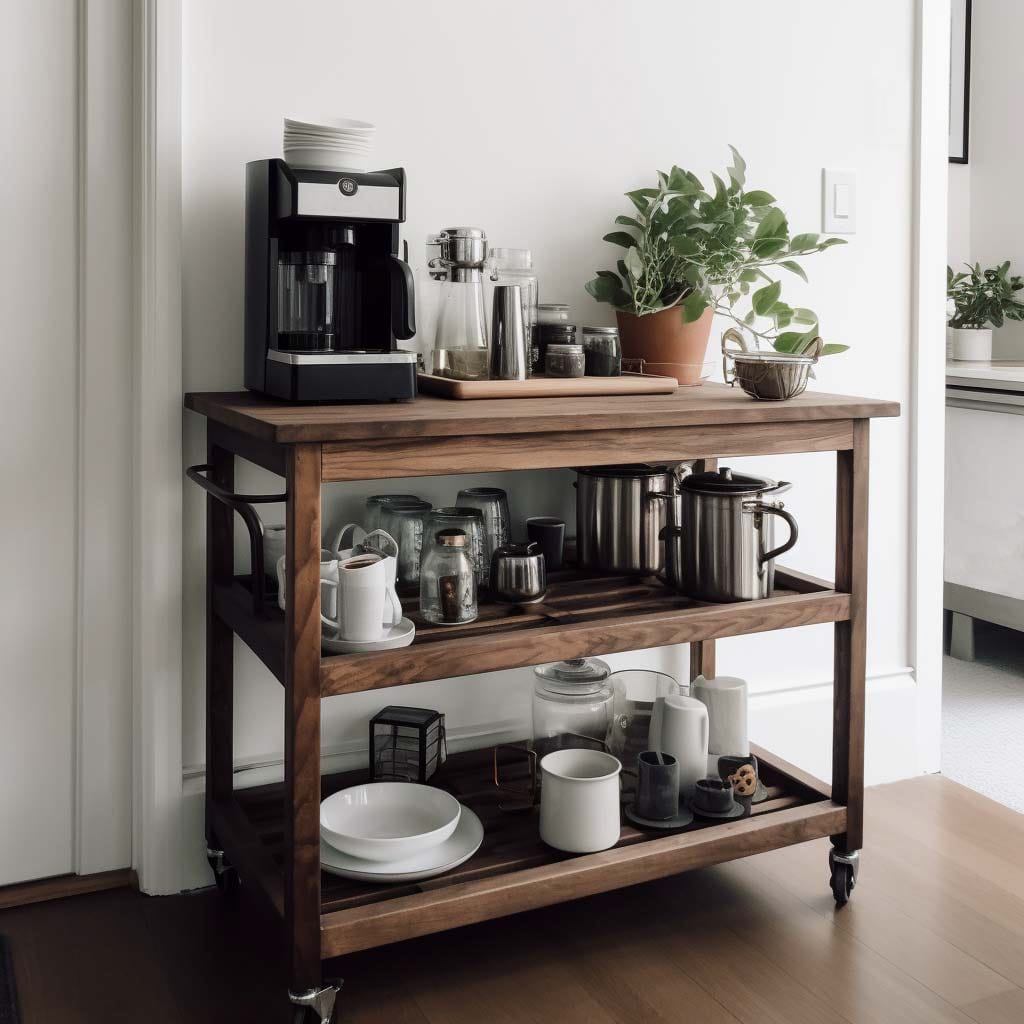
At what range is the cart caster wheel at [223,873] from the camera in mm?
1702

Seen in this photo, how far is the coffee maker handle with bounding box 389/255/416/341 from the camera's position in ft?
4.87

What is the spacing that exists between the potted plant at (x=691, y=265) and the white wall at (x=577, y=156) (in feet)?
0.26

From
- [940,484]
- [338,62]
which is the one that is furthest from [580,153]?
[940,484]

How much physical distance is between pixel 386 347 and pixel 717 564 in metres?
0.58

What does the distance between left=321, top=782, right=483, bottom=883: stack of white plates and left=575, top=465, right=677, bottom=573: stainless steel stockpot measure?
1.58 feet

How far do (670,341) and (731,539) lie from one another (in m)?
0.41

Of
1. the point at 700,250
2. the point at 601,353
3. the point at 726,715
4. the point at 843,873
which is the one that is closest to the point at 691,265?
the point at 700,250

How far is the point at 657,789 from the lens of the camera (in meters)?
1.63

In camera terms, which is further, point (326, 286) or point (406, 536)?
point (406, 536)

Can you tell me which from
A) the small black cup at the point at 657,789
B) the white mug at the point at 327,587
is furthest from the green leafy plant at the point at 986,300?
the white mug at the point at 327,587

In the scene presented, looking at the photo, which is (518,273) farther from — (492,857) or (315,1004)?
(315,1004)

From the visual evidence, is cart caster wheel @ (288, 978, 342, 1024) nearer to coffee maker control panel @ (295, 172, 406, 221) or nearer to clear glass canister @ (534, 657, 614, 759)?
clear glass canister @ (534, 657, 614, 759)

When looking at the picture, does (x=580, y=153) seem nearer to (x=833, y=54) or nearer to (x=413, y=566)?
(x=833, y=54)

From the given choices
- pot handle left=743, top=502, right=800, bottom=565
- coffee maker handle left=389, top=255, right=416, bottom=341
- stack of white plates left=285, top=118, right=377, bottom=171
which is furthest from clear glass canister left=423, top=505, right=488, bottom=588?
stack of white plates left=285, top=118, right=377, bottom=171
